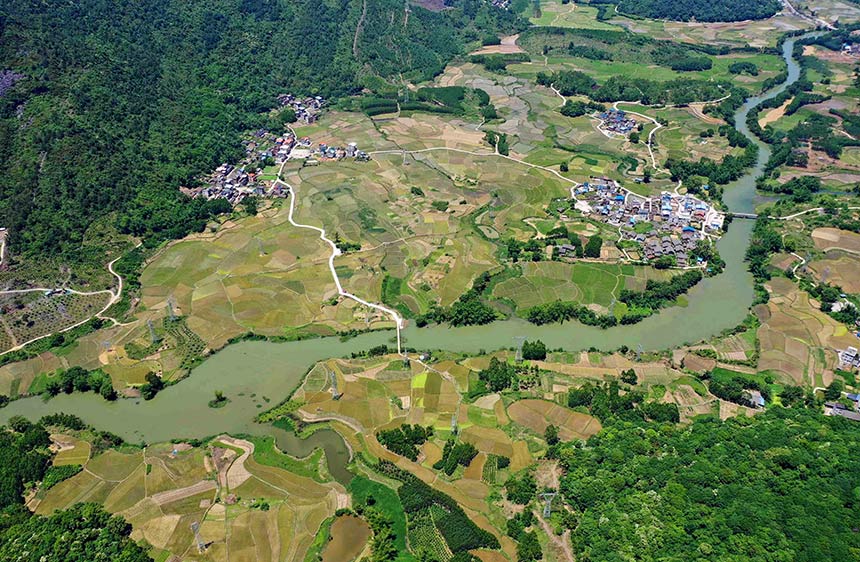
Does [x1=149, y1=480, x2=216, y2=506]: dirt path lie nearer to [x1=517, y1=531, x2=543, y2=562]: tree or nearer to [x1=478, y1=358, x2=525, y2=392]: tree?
[x1=517, y1=531, x2=543, y2=562]: tree

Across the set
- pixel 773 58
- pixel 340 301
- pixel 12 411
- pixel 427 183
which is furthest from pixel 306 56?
pixel 773 58

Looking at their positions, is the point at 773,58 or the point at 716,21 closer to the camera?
the point at 773,58

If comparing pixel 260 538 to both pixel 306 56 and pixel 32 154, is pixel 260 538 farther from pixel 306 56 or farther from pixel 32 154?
pixel 306 56

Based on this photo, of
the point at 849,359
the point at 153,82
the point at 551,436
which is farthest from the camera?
the point at 153,82

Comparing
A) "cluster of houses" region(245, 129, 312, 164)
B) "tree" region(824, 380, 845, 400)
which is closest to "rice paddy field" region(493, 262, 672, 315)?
"tree" region(824, 380, 845, 400)

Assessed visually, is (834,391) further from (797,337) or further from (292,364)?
(292,364)

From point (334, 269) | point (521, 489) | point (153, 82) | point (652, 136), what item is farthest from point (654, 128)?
point (153, 82)
